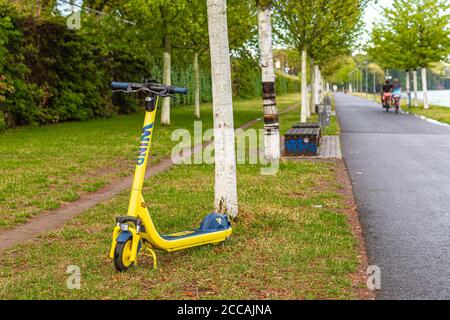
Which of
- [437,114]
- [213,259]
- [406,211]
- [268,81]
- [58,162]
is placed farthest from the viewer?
[437,114]

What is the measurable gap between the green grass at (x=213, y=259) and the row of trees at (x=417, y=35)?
2998cm

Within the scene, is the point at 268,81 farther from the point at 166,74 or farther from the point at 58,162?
the point at 166,74

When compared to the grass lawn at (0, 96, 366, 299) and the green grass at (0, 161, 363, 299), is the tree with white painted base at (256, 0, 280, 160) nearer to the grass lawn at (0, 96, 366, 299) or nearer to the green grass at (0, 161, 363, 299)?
the grass lawn at (0, 96, 366, 299)

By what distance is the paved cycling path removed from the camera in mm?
5270

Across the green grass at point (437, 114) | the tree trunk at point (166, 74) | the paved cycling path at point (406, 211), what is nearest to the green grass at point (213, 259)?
the paved cycling path at point (406, 211)

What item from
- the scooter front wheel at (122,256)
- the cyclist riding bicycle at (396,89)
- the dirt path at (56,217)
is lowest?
the dirt path at (56,217)

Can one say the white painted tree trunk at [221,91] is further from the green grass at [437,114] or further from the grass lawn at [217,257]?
the green grass at [437,114]

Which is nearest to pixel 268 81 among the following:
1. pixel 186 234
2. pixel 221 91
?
pixel 221 91

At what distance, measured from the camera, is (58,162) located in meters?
13.0

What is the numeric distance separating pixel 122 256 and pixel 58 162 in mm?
8244

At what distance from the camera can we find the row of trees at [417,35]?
3619cm

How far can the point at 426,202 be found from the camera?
8836 millimetres

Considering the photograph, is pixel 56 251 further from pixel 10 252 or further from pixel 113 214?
pixel 113 214
